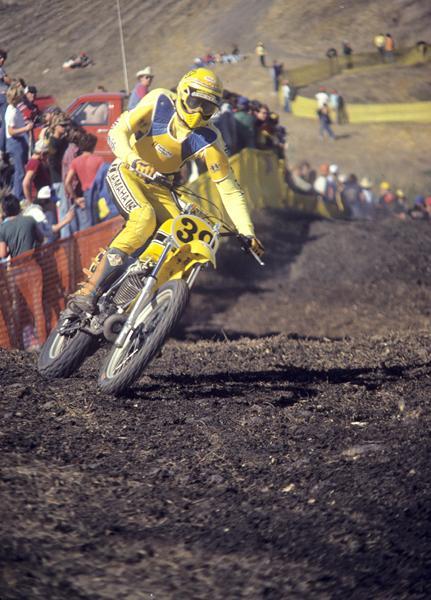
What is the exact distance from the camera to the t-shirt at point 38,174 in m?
10.6

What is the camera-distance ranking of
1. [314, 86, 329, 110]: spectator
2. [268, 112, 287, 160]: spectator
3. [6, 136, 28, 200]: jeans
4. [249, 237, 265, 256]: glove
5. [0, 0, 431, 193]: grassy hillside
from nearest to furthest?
[249, 237, 265, 256]: glove
[6, 136, 28, 200]: jeans
[0, 0, 431, 193]: grassy hillside
[268, 112, 287, 160]: spectator
[314, 86, 329, 110]: spectator

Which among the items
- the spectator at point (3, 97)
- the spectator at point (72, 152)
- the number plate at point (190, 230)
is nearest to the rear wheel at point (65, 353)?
the number plate at point (190, 230)

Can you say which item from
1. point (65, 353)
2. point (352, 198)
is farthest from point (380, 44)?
point (65, 353)

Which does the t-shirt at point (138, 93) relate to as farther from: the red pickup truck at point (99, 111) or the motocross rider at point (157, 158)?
the motocross rider at point (157, 158)

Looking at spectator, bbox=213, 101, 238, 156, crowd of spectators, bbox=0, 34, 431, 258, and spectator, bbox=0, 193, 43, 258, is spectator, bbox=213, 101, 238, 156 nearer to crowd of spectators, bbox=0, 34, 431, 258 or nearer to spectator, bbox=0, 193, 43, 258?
crowd of spectators, bbox=0, 34, 431, 258

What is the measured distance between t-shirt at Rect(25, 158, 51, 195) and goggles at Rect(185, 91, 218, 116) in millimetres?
4165

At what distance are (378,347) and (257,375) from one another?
163 cm

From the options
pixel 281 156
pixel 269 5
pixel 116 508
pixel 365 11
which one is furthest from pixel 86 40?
pixel 116 508

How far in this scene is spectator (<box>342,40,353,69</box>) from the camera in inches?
1122

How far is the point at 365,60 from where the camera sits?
30562 millimetres

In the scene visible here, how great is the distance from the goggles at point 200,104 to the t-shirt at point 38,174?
13.7 feet

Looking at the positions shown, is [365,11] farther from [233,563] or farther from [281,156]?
[233,563]

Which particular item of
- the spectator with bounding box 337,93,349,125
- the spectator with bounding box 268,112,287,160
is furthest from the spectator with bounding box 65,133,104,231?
the spectator with bounding box 337,93,349,125

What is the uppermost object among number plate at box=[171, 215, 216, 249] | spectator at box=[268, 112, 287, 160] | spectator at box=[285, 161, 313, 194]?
number plate at box=[171, 215, 216, 249]
